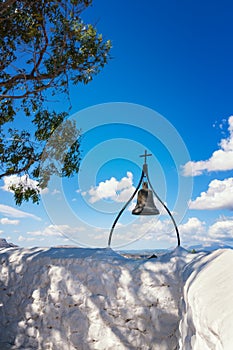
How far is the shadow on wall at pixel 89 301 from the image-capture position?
3.75 meters

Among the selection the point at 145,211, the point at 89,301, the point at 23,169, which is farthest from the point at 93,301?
the point at 23,169

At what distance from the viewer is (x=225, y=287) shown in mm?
1706

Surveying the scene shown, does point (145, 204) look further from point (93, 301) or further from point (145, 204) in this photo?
point (93, 301)

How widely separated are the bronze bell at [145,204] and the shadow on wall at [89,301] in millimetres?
710

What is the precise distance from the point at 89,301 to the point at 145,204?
1.48 m

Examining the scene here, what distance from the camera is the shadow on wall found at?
3751mm

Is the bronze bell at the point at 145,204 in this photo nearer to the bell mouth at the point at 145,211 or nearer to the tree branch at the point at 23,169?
the bell mouth at the point at 145,211

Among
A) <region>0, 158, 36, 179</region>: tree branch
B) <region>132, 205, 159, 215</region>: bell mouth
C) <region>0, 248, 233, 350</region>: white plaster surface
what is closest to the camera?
<region>0, 248, 233, 350</region>: white plaster surface

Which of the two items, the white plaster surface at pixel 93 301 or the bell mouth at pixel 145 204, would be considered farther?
the bell mouth at pixel 145 204

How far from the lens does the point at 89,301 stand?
4.07m

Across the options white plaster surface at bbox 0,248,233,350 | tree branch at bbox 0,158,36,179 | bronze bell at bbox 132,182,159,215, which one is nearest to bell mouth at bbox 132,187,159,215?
bronze bell at bbox 132,182,159,215

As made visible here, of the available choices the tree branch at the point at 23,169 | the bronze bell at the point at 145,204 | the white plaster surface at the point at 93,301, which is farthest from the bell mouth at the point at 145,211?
the tree branch at the point at 23,169

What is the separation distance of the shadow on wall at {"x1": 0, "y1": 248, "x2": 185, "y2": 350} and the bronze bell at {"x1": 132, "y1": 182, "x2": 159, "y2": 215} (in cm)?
71

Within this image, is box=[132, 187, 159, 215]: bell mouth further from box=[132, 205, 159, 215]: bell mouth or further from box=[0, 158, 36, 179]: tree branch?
box=[0, 158, 36, 179]: tree branch
